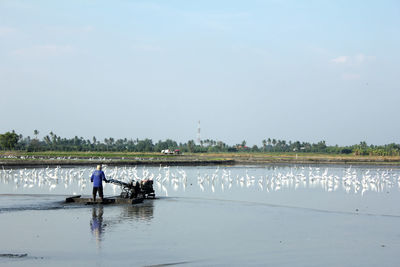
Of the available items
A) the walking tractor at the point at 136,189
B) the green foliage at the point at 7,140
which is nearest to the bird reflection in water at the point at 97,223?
the walking tractor at the point at 136,189

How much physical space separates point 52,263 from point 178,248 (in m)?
3.89

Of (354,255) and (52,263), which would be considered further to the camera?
(354,255)

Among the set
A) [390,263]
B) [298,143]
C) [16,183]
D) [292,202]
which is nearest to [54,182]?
[16,183]

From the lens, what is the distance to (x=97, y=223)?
19281 mm

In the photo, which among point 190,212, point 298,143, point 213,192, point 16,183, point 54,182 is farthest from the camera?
point 298,143

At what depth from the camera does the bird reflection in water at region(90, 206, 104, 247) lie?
16903mm

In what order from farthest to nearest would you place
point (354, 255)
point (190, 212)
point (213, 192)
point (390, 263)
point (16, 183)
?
point (16, 183) → point (213, 192) → point (190, 212) → point (354, 255) → point (390, 263)

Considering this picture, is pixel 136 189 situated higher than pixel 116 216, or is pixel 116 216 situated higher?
pixel 136 189

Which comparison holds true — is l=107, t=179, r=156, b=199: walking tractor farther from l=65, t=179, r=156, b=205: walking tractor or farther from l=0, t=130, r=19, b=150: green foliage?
l=0, t=130, r=19, b=150: green foliage

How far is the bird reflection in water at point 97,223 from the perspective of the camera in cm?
1690

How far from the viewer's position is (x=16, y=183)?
41812mm

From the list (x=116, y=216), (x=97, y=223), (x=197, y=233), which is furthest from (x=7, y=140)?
(x=197, y=233)

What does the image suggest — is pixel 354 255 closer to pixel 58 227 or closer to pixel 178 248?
pixel 178 248

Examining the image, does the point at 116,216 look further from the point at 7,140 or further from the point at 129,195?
the point at 7,140
